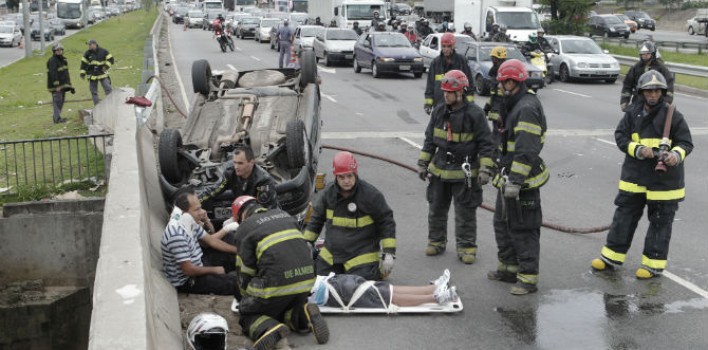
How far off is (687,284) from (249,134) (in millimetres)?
5106

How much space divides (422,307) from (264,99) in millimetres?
4682

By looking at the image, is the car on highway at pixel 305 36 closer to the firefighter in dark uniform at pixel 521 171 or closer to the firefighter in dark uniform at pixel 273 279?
the firefighter in dark uniform at pixel 521 171

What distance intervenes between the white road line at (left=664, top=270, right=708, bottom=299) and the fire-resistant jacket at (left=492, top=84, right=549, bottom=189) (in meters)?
1.63

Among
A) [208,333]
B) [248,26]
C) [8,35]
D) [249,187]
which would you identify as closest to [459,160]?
[249,187]

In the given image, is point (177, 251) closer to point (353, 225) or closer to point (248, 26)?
point (353, 225)

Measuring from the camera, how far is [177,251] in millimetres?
7609

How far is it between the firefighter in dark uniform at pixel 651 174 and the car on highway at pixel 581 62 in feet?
63.6

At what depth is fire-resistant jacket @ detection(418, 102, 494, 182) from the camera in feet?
28.5

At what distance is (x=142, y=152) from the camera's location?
10477 mm

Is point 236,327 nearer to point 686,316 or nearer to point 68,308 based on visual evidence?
point 686,316

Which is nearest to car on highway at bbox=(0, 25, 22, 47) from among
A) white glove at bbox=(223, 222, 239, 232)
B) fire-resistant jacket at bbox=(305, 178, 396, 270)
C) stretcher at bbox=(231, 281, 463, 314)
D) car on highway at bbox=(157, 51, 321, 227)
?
car on highway at bbox=(157, 51, 321, 227)

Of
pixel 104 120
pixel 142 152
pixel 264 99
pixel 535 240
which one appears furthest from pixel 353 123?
pixel 535 240

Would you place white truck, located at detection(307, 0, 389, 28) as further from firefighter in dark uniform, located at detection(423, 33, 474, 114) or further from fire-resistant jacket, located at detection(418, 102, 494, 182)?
fire-resistant jacket, located at detection(418, 102, 494, 182)

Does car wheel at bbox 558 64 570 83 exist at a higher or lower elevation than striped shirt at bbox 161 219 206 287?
higher
